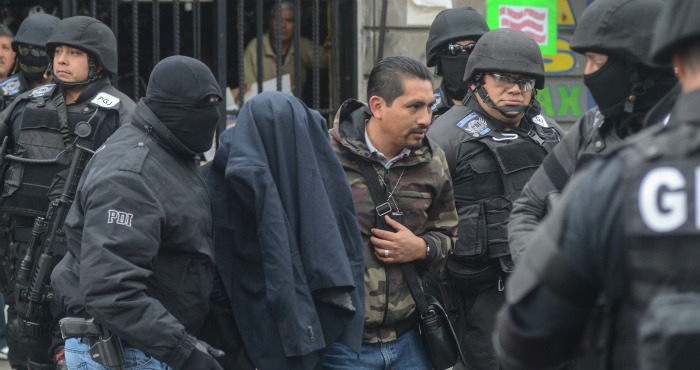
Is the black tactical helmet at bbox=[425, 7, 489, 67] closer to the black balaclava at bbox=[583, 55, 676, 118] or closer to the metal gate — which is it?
the metal gate

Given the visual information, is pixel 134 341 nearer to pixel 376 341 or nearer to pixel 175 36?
pixel 376 341

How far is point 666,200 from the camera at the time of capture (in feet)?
7.85

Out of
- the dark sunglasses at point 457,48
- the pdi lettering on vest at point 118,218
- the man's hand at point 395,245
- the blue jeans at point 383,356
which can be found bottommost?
the blue jeans at point 383,356

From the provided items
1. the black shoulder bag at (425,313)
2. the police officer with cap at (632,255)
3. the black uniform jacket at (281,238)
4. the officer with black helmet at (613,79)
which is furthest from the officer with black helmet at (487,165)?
the police officer with cap at (632,255)

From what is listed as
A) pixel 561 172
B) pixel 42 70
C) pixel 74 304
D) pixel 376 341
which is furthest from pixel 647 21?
pixel 42 70

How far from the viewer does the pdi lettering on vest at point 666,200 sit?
2379mm

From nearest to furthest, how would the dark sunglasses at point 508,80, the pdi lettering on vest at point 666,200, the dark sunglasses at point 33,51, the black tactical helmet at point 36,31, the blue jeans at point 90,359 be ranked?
the pdi lettering on vest at point 666,200
the blue jeans at point 90,359
the dark sunglasses at point 508,80
the black tactical helmet at point 36,31
the dark sunglasses at point 33,51

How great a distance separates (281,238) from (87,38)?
2566mm

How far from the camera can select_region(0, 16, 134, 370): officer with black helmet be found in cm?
614

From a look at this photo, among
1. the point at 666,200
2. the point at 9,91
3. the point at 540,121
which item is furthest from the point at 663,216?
the point at 9,91

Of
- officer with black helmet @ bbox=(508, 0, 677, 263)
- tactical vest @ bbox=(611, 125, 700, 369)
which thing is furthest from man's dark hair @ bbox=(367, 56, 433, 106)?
tactical vest @ bbox=(611, 125, 700, 369)

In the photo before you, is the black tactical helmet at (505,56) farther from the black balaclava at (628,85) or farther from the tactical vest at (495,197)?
the black balaclava at (628,85)

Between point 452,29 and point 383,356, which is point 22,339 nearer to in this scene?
point 383,356

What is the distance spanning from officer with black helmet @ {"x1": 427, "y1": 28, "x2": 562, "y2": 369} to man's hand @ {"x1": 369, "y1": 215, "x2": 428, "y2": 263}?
706 millimetres
